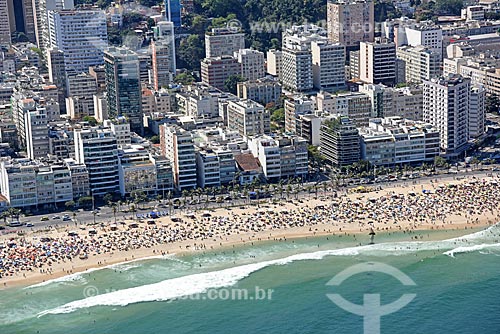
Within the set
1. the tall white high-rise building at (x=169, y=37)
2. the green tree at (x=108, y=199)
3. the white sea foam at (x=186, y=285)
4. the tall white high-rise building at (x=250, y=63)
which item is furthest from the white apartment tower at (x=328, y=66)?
the white sea foam at (x=186, y=285)

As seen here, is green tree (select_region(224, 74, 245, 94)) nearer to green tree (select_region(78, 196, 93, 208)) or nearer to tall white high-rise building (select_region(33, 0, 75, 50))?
tall white high-rise building (select_region(33, 0, 75, 50))

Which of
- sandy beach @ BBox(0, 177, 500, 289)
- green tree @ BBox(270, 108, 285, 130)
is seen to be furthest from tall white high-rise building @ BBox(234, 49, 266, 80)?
sandy beach @ BBox(0, 177, 500, 289)

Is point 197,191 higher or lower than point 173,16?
lower

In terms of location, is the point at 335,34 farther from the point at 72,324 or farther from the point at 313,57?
the point at 72,324

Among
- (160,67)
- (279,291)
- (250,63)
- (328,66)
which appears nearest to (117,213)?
(279,291)

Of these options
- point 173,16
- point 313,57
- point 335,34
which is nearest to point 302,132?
point 313,57

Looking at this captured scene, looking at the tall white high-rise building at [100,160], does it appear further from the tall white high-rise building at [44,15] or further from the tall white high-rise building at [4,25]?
the tall white high-rise building at [4,25]
